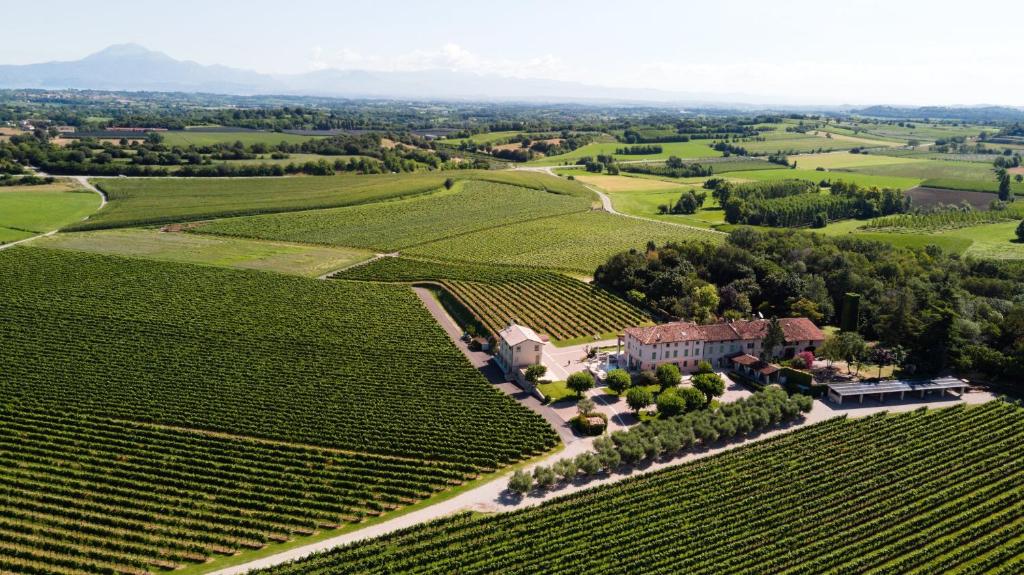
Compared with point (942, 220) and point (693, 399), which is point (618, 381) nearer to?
point (693, 399)

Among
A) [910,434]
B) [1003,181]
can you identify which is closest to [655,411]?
[910,434]

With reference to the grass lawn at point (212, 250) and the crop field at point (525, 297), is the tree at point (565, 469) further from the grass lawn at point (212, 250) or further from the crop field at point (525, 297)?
the grass lawn at point (212, 250)

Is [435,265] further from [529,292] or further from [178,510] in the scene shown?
[178,510]

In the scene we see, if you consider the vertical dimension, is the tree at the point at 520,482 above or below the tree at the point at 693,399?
below

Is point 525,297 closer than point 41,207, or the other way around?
point 525,297

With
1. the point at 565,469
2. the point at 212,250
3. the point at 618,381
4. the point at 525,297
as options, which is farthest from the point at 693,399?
the point at 212,250

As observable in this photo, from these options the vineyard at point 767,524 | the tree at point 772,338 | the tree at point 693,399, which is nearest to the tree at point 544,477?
the vineyard at point 767,524
